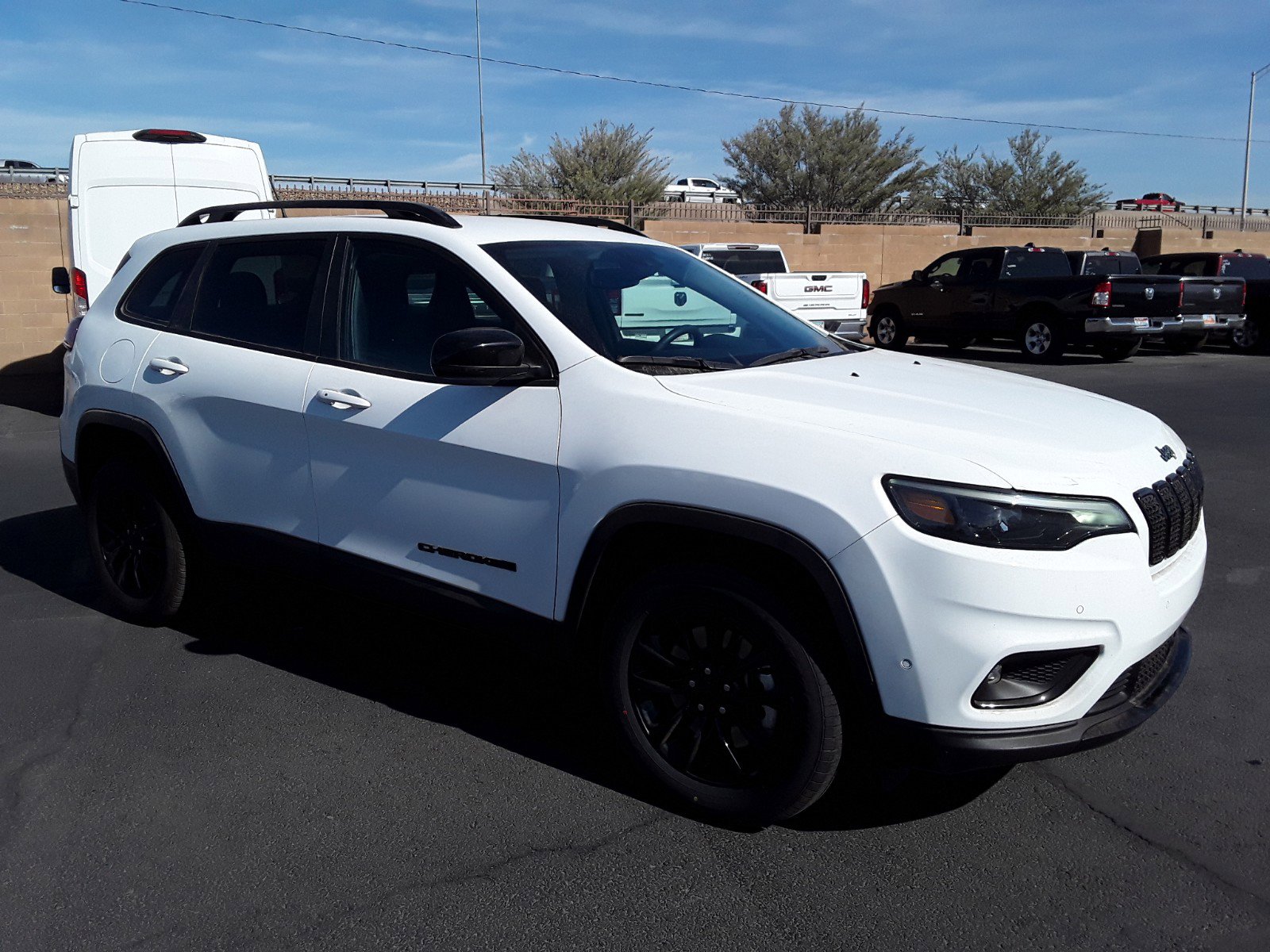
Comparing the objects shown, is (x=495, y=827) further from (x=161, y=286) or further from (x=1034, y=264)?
(x=1034, y=264)

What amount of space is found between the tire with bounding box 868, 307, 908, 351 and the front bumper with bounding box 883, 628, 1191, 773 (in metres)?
16.8

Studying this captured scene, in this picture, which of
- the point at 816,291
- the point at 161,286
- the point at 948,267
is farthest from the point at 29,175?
the point at 161,286

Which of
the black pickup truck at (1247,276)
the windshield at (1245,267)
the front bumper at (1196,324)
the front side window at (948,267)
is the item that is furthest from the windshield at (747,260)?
the windshield at (1245,267)

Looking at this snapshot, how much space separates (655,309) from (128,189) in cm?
823

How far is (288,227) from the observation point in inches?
170

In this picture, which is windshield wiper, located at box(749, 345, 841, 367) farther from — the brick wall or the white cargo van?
the brick wall

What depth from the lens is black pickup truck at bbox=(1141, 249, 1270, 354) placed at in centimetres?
1916

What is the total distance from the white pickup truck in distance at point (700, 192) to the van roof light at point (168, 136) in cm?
2043

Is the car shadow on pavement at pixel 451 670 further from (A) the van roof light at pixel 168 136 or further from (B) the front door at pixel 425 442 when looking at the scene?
(A) the van roof light at pixel 168 136

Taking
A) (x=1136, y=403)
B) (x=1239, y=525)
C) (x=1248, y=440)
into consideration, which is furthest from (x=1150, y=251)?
(x=1239, y=525)

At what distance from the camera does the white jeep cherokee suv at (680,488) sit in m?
2.75

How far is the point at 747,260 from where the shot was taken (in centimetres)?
1675

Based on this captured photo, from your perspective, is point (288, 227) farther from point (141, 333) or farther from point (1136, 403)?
point (1136, 403)

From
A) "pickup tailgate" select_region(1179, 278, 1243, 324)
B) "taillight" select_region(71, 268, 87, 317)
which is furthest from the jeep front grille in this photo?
"pickup tailgate" select_region(1179, 278, 1243, 324)
